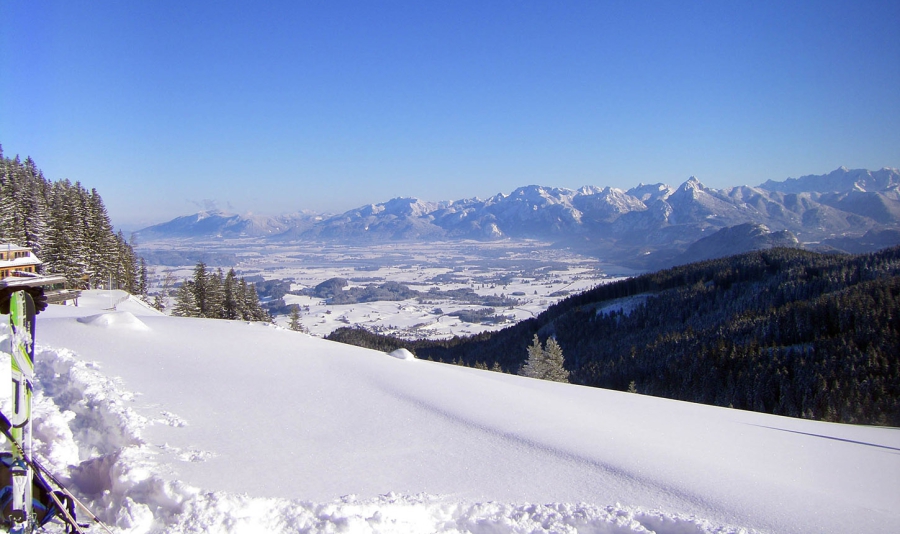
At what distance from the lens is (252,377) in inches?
406

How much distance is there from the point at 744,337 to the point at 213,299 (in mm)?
→ 72714

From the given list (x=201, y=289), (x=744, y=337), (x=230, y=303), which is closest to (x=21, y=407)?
(x=201, y=289)

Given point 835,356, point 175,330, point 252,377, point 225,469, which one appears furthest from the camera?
point 835,356

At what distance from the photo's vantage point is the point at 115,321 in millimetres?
12875

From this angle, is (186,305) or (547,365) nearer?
(547,365)

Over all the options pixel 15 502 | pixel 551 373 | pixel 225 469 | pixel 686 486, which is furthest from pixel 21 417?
pixel 551 373

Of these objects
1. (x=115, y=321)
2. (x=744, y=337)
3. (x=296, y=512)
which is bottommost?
(x=744, y=337)

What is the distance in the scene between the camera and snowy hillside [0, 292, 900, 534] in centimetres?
562

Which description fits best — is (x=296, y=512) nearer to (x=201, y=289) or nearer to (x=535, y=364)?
(x=535, y=364)

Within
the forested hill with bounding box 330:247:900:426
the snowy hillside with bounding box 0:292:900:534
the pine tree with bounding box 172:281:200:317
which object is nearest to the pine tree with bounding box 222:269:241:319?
the pine tree with bounding box 172:281:200:317

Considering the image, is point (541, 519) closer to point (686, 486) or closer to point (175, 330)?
point (686, 486)

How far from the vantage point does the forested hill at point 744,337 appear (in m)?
53.5

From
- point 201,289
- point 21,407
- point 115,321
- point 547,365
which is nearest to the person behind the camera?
point 21,407

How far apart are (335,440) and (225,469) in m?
1.64
